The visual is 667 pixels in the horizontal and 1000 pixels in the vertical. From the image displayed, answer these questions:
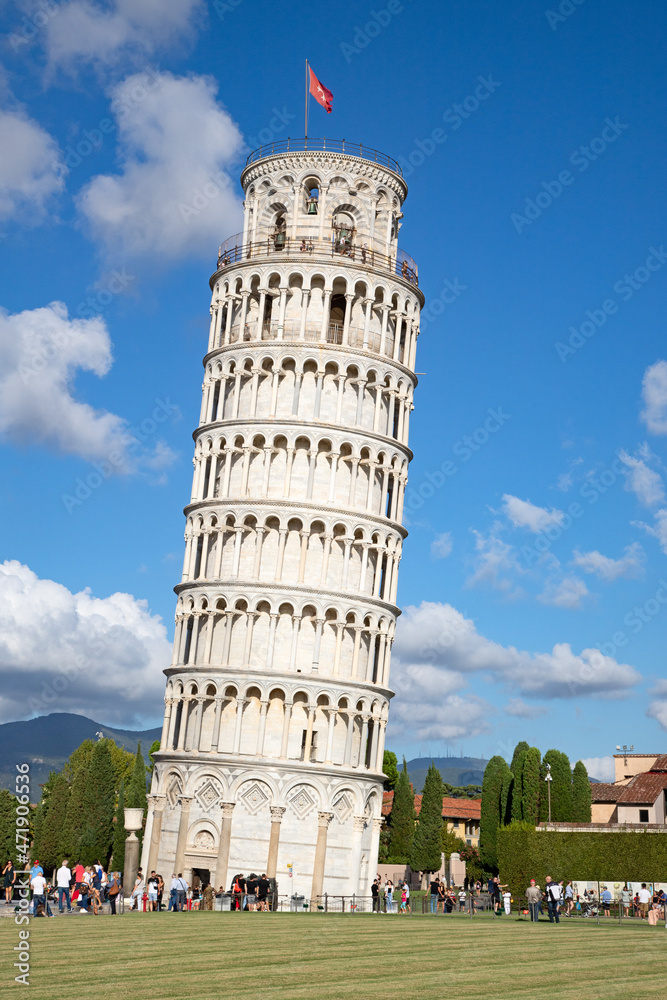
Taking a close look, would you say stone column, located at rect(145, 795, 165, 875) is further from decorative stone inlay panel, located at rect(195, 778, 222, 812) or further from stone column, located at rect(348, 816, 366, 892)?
stone column, located at rect(348, 816, 366, 892)

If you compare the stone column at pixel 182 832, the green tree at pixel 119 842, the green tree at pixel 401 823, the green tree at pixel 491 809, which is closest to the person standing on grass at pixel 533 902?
the stone column at pixel 182 832

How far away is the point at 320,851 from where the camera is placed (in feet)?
190

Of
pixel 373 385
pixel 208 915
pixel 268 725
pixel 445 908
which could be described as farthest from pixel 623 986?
pixel 373 385

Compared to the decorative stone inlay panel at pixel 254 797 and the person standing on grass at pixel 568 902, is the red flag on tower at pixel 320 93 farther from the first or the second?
the person standing on grass at pixel 568 902

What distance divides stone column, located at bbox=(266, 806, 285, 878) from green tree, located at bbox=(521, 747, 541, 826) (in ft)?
112

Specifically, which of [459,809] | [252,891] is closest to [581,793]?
[252,891]

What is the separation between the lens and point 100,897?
150 ft

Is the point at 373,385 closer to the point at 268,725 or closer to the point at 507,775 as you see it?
the point at 268,725

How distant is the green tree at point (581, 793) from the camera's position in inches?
3447

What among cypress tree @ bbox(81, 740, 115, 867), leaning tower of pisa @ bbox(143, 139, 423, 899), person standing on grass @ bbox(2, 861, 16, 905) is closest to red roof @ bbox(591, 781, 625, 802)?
cypress tree @ bbox(81, 740, 115, 867)

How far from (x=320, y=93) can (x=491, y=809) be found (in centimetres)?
5873

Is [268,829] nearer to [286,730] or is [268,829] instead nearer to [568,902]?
[286,730]

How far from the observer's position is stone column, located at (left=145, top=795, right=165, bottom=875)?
198 feet

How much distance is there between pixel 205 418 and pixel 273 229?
490 inches
